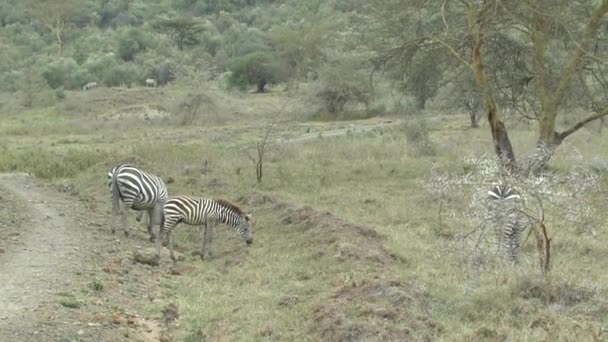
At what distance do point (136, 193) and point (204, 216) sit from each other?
188 cm

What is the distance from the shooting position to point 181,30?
81562 millimetres

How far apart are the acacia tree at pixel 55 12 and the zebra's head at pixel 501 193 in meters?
76.8

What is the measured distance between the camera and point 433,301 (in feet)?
32.8

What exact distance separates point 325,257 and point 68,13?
266ft

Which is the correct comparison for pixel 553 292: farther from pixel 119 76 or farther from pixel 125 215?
pixel 119 76

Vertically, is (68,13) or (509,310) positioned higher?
(68,13)

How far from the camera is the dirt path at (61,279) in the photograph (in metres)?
8.99

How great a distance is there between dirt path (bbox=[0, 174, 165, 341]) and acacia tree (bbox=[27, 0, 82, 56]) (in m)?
69.8

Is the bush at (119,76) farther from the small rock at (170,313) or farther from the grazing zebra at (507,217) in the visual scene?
the small rock at (170,313)

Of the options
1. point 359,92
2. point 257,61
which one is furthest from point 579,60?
point 257,61

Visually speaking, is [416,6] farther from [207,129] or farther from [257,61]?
[257,61]

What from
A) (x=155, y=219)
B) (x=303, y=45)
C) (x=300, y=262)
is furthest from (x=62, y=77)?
(x=300, y=262)

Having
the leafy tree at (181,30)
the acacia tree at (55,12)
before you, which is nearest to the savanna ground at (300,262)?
the leafy tree at (181,30)

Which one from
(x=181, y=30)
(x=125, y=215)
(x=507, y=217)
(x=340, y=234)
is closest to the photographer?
(x=507, y=217)
